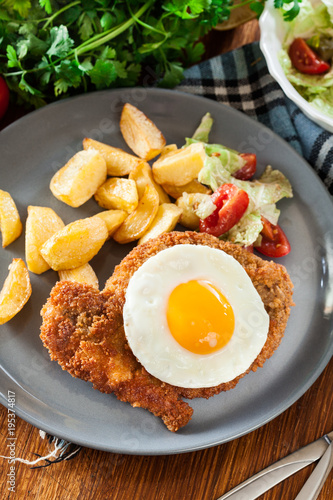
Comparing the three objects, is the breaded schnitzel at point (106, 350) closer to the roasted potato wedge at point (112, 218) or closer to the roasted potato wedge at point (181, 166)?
the roasted potato wedge at point (112, 218)

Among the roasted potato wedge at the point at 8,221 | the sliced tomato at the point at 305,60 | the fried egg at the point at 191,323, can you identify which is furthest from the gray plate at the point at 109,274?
the sliced tomato at the point at 305,60

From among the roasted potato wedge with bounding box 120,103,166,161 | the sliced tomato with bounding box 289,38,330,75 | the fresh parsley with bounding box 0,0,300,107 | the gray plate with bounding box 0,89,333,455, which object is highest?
the fresh parsley with bounding box 0,0,300,107

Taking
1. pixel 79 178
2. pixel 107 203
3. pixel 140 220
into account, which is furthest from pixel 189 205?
pixel 79 178

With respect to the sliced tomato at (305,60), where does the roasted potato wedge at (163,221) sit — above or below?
below

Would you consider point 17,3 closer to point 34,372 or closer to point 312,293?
point 34,372

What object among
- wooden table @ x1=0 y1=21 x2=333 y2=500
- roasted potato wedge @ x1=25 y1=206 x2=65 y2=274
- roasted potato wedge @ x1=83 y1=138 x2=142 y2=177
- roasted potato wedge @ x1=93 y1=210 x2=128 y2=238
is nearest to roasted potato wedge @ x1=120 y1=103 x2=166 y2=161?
roasted potato wedge @ x1=83 y1=138 x2=142 y2=177

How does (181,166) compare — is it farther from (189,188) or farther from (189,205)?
(189,205)

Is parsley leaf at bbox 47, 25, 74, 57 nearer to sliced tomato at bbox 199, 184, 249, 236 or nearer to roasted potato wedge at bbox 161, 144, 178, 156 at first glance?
roasted potato wedge at bbox 161, 144, 178, 156
